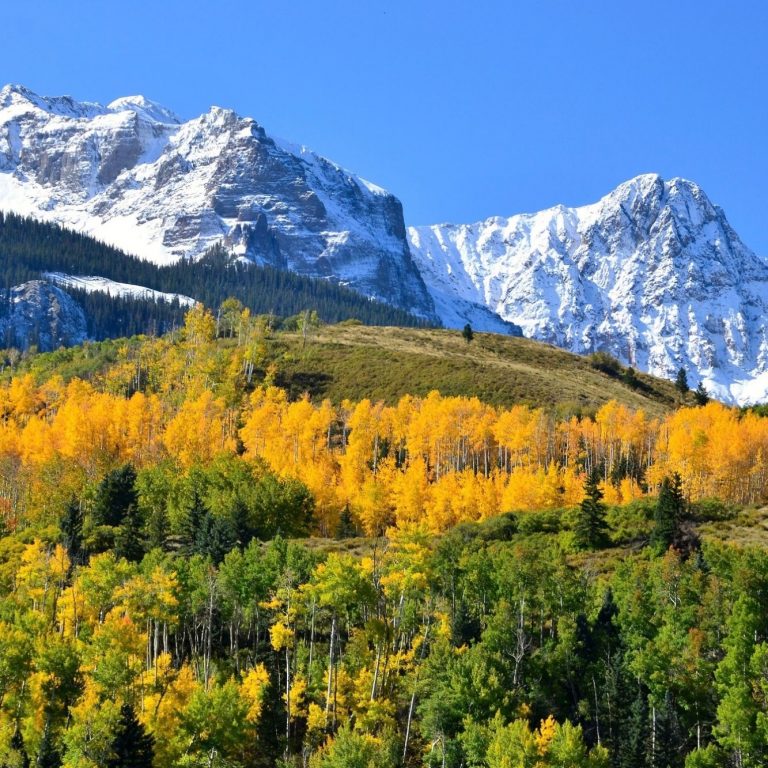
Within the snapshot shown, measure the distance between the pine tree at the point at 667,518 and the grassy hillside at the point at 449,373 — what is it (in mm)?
52843

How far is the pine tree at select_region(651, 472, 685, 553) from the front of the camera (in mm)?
76319

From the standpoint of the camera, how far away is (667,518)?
7825 cm

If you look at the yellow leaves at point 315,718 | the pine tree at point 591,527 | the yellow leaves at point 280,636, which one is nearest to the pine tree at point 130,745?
the yellow leaves at point 315,718

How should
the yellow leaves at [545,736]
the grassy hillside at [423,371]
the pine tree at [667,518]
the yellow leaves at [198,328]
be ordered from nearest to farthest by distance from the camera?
the yellow leaves at [545,736]
the pine tree at [667,518]
the grassy hillside at [423,371]
the yellow leaves at [198,328]

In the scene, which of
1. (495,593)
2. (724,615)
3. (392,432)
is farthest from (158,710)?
(392,432)

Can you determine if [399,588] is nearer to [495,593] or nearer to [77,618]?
[495,593]

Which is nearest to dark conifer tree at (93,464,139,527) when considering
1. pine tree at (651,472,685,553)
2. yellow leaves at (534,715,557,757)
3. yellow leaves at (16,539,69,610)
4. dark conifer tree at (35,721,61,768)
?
yellow leaves at (16,539,69,610)

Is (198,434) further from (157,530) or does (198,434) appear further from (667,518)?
(667,518)

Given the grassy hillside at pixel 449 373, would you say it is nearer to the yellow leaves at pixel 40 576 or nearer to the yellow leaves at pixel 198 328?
the yellow leaves at pixel 198 328

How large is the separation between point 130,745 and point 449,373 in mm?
119838

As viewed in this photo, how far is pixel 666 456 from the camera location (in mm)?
115125

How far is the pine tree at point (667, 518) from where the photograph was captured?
76319 mm

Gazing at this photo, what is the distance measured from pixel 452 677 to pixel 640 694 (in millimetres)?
11081

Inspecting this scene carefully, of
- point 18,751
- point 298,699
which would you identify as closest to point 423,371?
point 298,699
